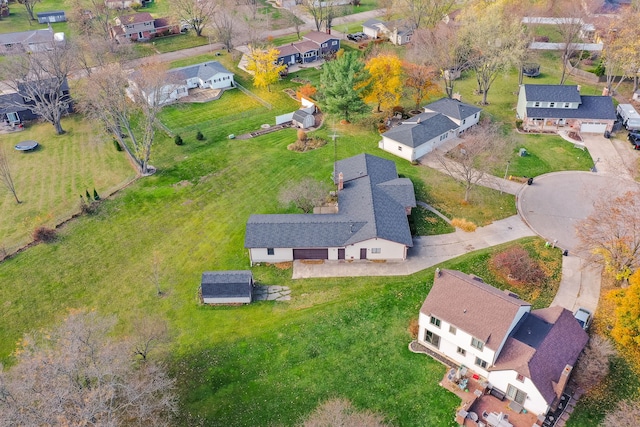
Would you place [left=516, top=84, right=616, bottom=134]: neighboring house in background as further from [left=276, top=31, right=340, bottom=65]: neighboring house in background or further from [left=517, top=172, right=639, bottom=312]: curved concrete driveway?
[left=276, top=31, right=340, bottom=65]: neighboring house in background

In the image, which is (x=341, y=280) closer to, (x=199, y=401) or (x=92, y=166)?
(x=199, y=401)

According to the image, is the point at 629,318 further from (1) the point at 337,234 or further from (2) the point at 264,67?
(2) the point at 264,67

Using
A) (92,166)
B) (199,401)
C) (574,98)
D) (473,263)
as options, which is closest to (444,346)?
(473,263)

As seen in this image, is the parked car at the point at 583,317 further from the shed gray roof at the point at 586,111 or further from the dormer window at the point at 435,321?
the shed gray roof at the point at 586,111

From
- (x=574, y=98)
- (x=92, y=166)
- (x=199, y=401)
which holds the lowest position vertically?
(x=199, y=401)

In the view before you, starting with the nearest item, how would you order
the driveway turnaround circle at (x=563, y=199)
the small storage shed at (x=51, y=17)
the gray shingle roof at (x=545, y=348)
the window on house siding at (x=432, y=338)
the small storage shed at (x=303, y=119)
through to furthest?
the gray shingle roof at (x=545, y=348)
the window on house siding at (x=432, y=338)
the driveway turnaround circle at (x=563, y=199)
the small storage shed at (x=303, y=119)
the small storage shed at (x=51, y=17)

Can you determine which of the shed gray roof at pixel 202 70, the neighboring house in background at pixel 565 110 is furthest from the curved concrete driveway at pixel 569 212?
the shed gray roof at pixel 202 70

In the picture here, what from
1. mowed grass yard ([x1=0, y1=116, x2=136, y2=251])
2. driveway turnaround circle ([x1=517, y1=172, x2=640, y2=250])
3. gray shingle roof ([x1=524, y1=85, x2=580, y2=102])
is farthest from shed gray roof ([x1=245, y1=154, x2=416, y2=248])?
gray shingle roof ([x1=524, y1=85, x2=580, y2=102])
